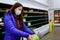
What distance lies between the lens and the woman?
8.66 ft

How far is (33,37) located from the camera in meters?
2.71

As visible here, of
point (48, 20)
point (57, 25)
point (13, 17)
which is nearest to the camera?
point (13, 17)

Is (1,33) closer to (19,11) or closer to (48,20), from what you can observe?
(19,11)

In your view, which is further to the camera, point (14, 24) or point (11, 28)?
point (14, 24)

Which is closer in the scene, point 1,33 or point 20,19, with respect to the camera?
point 20,19

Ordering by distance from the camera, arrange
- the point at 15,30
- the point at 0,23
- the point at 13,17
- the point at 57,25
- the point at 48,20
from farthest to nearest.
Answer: the point at 57,25, the point at 48,20, the point at 0,23, the point at 13,17, the point at 15,30

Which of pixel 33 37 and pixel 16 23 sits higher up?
pixel 16 23

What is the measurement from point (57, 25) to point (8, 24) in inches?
508

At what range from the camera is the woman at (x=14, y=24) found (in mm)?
2638

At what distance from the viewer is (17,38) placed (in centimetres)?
290

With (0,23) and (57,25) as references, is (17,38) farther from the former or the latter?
(57,25)

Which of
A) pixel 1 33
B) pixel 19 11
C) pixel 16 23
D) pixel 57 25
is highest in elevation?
pixel 19 11

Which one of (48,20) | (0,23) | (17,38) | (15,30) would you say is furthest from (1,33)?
(48,20)

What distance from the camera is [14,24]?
9.09 feet
